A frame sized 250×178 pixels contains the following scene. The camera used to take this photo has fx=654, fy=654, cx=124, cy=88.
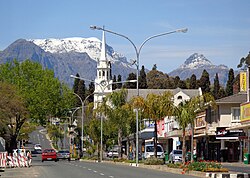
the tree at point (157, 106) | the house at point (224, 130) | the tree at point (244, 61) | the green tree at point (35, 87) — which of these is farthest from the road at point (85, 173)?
the tree at point (244, 61)

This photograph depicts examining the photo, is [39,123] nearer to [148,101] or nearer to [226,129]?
[226,129]

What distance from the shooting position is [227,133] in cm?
7075

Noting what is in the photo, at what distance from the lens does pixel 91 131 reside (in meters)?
85.2

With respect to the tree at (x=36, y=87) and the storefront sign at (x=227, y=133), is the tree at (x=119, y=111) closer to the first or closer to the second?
the storefront sign at (x=227, y=133)

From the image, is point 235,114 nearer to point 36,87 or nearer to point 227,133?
point 227,133

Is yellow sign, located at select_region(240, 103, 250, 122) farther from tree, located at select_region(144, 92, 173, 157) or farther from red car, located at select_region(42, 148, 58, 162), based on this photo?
red car, located at select_region(42, 148, 58, 162)

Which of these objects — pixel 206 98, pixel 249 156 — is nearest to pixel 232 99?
pixel 249 156

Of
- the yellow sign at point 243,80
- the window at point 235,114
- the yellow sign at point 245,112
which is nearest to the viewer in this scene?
the yellow sign at point 245,112

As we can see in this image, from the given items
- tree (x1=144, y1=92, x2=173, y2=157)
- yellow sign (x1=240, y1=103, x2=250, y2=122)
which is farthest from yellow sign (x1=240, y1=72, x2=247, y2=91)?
tree (x1=144, y1=92, x2=173, y2=157)

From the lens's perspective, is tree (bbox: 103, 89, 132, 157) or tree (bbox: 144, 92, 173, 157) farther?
tree (bbox: 103, 89, 132, 157)

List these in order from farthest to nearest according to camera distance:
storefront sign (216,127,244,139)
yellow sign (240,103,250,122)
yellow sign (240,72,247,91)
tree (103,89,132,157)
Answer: tree (103,89,132,157) → storefront sign (216,127,244,139) → yellow sign (240,72,247,91) → yellow sign (240,103,250,122)

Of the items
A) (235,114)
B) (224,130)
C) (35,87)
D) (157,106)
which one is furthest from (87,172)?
(35,87)

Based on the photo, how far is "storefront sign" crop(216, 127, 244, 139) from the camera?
227 feet

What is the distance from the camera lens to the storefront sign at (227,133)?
69.3m
